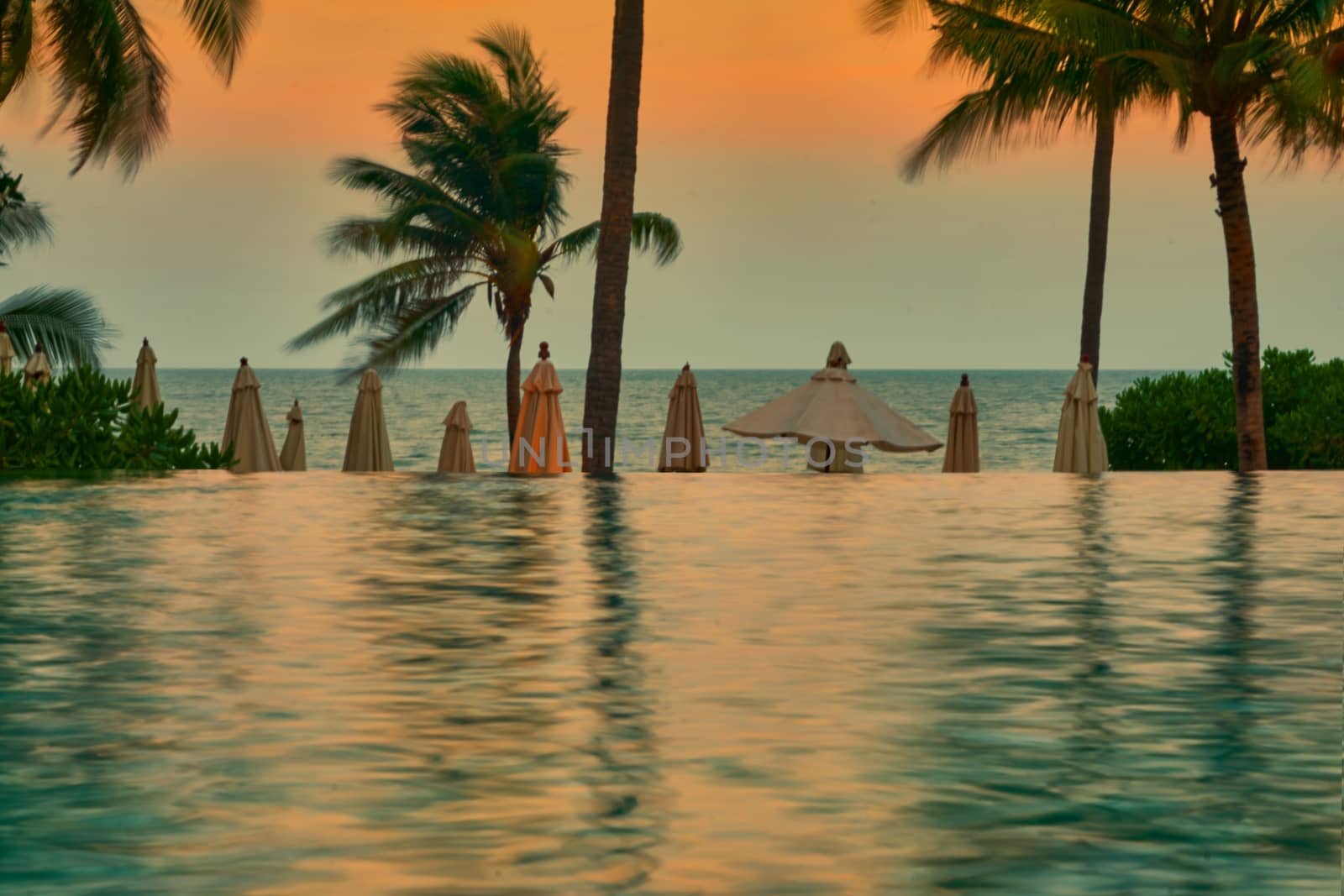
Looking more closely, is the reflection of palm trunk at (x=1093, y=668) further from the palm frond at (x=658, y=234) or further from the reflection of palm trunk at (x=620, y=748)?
the palm frond at (x=658, y=234)

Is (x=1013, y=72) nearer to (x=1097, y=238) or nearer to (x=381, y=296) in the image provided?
(x=1097, y=238)

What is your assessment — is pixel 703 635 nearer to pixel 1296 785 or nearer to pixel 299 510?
pixel 1296 785

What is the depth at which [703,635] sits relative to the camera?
8.54 m

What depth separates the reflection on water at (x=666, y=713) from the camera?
469cm

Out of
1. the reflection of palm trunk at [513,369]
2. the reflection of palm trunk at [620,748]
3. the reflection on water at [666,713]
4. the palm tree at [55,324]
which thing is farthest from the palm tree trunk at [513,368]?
the reflection of palm trunk at [620,748]

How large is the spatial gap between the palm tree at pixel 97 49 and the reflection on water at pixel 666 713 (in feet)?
44.0

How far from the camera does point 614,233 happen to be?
77.4 ft

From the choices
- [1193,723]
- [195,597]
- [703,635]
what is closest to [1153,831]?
[1193,723]

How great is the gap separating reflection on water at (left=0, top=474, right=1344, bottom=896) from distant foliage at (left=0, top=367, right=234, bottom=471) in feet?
18.1

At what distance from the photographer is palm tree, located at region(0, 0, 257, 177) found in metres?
25.2

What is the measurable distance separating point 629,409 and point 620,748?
4269 inches

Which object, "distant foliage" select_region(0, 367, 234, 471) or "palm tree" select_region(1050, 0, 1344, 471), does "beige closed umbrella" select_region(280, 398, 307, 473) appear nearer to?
"distant foliage" select_region(0, 367, 234, 471)

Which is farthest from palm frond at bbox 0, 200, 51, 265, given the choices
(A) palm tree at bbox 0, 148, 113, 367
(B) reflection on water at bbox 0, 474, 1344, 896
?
(B) reflection on water at bbox 0, 474, 1344, 896

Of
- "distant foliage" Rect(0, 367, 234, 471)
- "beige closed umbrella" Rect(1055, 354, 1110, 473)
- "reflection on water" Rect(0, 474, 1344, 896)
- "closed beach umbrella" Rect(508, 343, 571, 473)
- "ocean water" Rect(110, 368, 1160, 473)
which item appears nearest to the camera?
"reflection on water" Rect(0, 474, 1344, 896)
